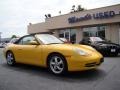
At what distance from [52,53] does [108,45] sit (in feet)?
21.9

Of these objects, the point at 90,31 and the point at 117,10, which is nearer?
the point at 117,10

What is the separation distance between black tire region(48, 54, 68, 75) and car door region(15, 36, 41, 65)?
20.3 inches

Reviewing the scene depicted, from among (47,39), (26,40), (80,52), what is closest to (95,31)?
(26,40)

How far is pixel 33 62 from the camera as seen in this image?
6.71m

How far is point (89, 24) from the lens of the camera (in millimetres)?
22516

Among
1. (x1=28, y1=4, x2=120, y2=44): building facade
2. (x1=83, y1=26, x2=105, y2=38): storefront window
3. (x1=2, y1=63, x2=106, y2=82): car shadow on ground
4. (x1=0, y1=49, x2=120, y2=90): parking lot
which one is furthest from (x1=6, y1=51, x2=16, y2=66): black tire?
(x1=83, y1=26, x2=105, y2=38): storefront window

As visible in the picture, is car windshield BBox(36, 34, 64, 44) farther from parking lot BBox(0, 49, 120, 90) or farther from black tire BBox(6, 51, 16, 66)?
black tire BBox(6, 51, 16, 66)

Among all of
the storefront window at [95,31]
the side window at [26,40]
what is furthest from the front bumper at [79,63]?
the storefront window at [95,31]

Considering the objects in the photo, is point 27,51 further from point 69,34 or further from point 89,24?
point 69,34

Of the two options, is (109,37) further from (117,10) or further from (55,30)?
(55,30)

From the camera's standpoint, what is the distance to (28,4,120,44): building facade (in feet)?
67.6

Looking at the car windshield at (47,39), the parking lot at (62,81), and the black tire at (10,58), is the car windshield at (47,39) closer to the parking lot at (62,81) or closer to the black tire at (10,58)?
the parking lot at (62,81)

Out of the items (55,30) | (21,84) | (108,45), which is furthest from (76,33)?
(21,84)

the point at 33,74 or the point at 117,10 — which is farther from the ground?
the point at 117,10
